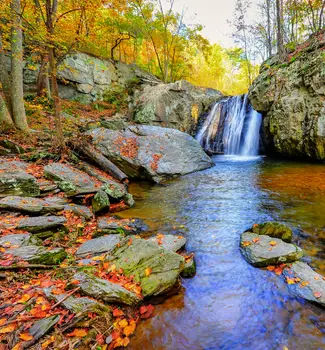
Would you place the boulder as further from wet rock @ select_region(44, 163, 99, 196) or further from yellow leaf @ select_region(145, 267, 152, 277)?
yellow leaf @ select_region(145, 267, 152, 277)

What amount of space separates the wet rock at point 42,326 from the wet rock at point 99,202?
3.05 meters

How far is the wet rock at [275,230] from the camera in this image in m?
3.61

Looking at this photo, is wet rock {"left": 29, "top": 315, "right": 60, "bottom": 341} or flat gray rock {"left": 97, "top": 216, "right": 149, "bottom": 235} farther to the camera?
flat gray rock {"left": 97, "top": 216, "right": 149, "bottom": 235}

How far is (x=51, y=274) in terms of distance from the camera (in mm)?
2525

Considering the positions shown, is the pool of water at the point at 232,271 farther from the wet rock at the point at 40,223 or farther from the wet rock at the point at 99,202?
the wet rock at the point at 40,223

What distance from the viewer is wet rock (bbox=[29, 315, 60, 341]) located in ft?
5.76

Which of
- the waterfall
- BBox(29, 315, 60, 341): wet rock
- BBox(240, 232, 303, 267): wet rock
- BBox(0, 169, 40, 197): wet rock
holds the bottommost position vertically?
BBox(240, 232, 303, 267): wet rock

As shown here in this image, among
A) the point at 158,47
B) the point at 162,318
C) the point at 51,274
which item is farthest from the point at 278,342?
the point at 158,47

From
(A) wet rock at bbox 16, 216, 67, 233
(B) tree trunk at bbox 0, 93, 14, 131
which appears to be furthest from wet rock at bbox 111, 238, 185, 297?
(B) tree trunk at bbox 0, 93, 14, 131

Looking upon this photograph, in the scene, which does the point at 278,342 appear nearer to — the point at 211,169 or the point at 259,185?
the point at 259,185

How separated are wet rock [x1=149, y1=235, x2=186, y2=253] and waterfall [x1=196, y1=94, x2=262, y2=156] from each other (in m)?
9.67

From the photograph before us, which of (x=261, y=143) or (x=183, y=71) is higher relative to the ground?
(x=183, y=71)

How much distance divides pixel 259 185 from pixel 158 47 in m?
20.6

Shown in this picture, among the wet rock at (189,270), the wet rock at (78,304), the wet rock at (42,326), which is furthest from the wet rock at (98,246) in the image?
the wet rock at (42,326)
